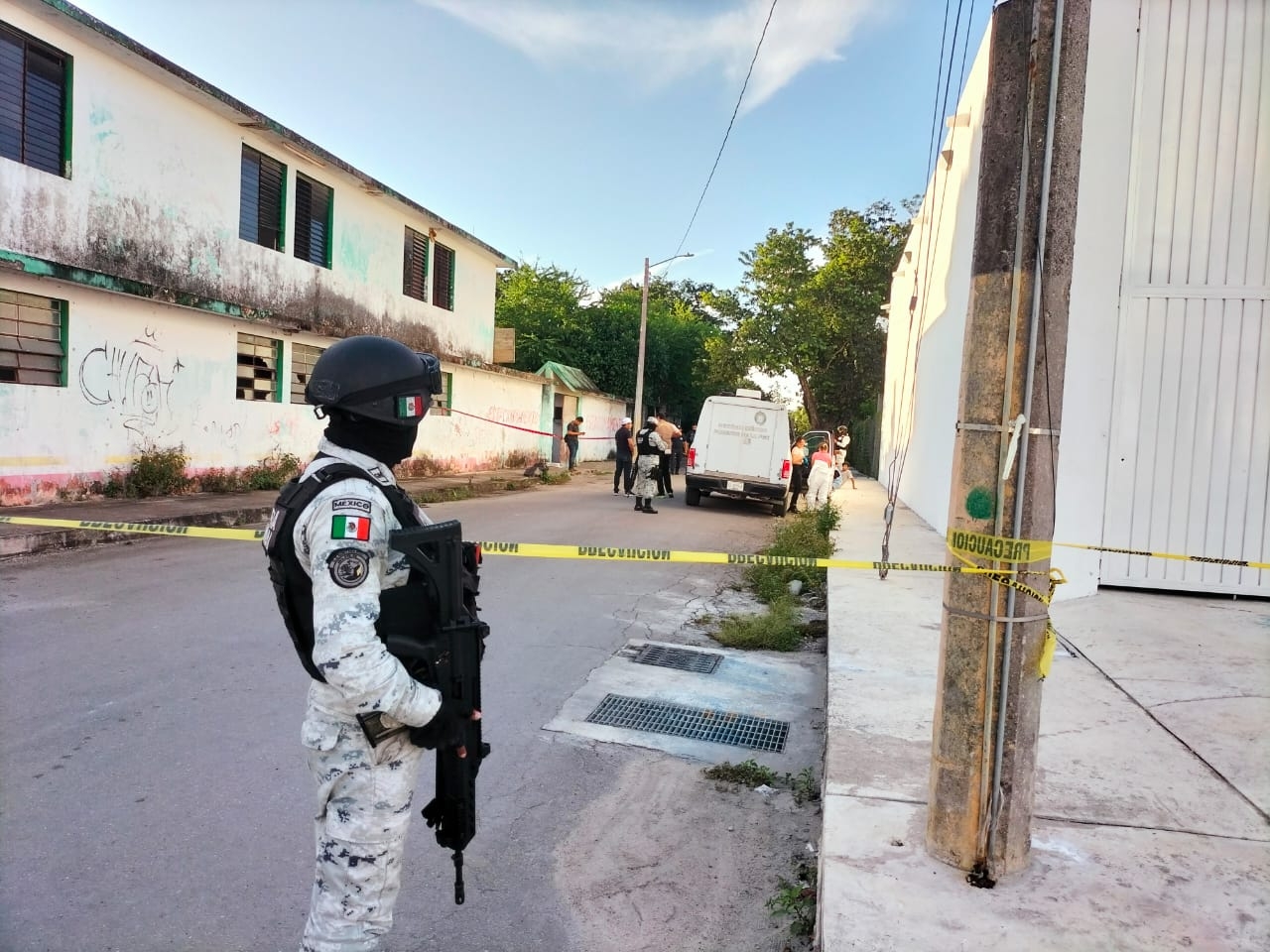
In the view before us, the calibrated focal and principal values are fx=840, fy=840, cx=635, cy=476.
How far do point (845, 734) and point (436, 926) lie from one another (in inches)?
79.9

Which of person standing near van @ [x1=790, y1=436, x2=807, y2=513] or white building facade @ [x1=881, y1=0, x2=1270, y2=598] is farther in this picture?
person standing near van @ [x1=790, y1=436, x2=807, y2=513]

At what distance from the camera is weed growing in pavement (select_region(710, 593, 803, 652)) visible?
20.2 feet

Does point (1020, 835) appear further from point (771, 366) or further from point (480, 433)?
point (771, 366)

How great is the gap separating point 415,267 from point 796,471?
390 inches

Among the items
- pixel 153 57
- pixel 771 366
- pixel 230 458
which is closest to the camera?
pixel 153 57

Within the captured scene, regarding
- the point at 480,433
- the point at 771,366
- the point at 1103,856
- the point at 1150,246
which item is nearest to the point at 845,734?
the point at 1103,856

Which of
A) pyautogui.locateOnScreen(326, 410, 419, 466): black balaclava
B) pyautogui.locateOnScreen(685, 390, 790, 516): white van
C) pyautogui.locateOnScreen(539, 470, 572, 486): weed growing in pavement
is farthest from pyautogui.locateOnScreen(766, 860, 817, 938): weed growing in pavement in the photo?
pyautogui.locateOnScreen(539, 470, 572, 486): weed growing in pavement

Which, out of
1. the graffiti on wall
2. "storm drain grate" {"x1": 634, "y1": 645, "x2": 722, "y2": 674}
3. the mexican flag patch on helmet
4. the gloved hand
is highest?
the graffiti on wall

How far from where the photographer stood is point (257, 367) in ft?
46.2

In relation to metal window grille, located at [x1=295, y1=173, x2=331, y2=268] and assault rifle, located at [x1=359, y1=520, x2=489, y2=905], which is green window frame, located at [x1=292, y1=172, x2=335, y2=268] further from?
assault rifle, located at [x1=359, y1=520, x2=489, y2=905]

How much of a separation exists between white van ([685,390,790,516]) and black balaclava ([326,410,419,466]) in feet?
45.1

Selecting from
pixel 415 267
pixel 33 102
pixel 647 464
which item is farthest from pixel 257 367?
pixel 647 464

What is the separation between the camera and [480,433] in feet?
71.7

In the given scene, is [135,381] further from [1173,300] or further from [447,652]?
[1173,300]
